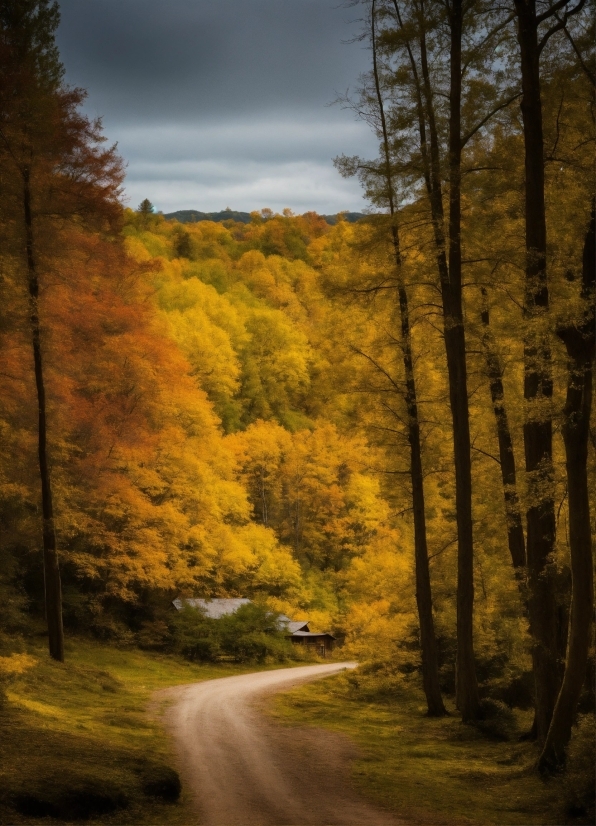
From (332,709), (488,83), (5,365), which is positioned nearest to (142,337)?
(5,365)

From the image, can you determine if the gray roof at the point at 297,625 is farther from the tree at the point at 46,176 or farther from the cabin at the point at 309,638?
the tree at the point at 46,176

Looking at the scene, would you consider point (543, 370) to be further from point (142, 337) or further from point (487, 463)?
point (142, 337)

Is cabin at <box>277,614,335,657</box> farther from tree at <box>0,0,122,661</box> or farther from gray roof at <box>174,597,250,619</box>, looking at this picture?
tree at <box>0,0,122,661</box>

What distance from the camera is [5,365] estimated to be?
17484 mm

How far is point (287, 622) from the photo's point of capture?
32906 millimetres

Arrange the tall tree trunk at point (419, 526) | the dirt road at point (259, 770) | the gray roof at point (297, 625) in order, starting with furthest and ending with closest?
the gray roof at point (297, 625), the tall tree trunk at point (419, 526), the dirt road at point (259, 770)

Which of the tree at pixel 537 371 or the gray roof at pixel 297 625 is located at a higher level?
the tree at pixel 537 371

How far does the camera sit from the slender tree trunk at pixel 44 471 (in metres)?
16.8

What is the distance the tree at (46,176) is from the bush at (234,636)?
1077 centimetres

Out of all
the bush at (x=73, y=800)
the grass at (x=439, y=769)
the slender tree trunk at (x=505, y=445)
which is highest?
the slender tree trunk at (x=505, y=445)

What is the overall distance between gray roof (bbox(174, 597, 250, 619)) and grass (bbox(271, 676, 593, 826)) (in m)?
13.9

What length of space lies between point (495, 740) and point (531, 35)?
1018cm

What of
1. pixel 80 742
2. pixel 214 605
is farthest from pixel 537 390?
pixel 214 605

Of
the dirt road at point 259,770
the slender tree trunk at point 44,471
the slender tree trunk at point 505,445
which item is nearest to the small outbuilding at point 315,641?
the slender tree trunk at point 44,471
